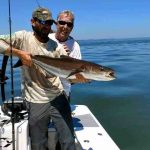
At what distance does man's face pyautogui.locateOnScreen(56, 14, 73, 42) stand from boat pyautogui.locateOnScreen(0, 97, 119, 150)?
1.39 m

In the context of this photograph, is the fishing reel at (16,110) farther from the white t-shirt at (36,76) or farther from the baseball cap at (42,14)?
the baseball cap at (42,14)

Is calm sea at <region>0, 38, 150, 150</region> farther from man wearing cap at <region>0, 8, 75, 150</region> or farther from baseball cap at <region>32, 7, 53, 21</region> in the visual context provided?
baseball cap at <region>32, 7, 53, 21</region>

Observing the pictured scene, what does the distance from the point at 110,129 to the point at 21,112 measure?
5115 mm

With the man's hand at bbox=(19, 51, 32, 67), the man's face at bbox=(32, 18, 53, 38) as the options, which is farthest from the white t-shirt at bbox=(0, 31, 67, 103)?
the man's hand at bbox=(19, 51, 32, 67)

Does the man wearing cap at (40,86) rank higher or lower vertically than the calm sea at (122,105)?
higher

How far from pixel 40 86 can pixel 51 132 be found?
1.33 meters

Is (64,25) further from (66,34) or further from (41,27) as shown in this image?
(41,27)

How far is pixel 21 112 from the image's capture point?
19.3 feet

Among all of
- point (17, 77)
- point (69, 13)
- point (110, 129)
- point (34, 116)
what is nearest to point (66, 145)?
point (34, 116)

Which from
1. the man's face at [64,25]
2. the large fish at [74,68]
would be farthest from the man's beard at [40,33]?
the man's face at [64,25]

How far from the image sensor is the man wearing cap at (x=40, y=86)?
4.63 metres

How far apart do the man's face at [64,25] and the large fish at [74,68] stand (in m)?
1.25

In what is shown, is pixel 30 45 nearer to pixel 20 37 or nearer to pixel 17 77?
pixel 20 37

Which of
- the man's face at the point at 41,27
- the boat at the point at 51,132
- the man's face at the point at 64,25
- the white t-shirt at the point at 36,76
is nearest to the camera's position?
the man's face at the point at 41,27
